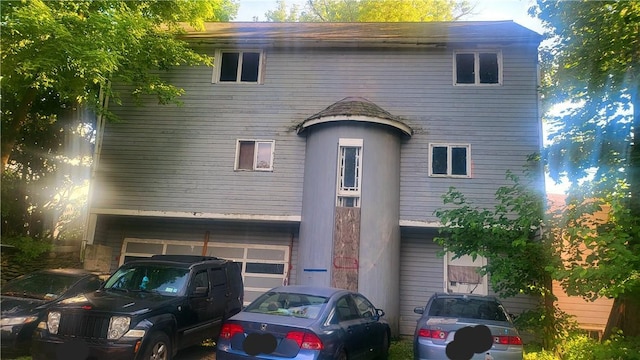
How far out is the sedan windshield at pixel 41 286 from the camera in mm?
8410

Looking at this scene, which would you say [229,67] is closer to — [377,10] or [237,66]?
[237,66]

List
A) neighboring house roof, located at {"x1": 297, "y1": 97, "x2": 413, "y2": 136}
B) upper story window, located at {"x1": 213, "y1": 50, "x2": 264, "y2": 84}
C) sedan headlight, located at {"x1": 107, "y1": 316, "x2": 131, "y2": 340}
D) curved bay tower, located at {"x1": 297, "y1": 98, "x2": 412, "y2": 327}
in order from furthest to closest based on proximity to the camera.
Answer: upper story window, located at {"x1": 213, "y1": 50, "x2": 264, "y2": 84} → neighboring house roof, located at {"x1": 297, "y1": 97, "x2": 413, "y2": 136} → curved bay tower, located at {"x1": 297, "y1": 98, "x2": 412, "y2": 327} → sedan headlight, located at {"x1": 107, "y1": 316, "x2": 131, "y2": 340}

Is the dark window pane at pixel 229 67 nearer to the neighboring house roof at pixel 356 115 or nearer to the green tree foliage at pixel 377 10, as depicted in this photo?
the neighboring house roof at pixel 356 115

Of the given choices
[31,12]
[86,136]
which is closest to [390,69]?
[31,12]

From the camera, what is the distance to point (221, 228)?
14.4 m

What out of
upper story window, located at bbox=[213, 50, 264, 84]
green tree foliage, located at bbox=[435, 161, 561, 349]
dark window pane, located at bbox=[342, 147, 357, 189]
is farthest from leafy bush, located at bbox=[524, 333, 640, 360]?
upper story window, located at bbox=[213, 50, 264, 84]

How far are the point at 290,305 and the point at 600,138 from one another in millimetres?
7403

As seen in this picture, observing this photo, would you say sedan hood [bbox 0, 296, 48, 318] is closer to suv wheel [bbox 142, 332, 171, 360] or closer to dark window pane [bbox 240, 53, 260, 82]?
suv wheel [bbox 142, 332, 171, 360]

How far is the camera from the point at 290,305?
6.84 meters

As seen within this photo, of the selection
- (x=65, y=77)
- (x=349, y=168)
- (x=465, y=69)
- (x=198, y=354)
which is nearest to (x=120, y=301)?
(x=198, y=354)

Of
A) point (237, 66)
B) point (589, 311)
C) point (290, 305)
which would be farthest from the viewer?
point (589, 311)

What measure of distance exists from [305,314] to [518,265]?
480cm

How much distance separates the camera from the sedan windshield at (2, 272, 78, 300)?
841cm

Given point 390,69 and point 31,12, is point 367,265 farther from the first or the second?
point 31,12
